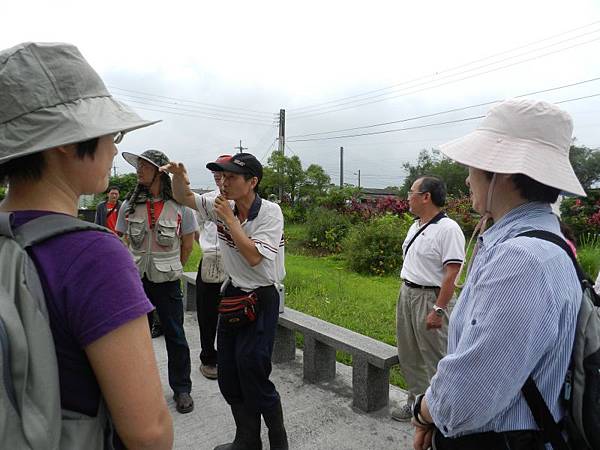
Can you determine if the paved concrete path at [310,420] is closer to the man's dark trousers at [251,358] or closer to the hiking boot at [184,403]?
the hiking boot at [184,403]

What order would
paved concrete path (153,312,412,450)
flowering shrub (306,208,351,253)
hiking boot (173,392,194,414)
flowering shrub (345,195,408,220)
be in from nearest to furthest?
paved concrete path (153,312,412,450), hiking boot (173,392,194,414), flowering shrub (306,208,351,253), flowering shrub (345,195,408,220)

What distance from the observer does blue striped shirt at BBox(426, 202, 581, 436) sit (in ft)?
4.02

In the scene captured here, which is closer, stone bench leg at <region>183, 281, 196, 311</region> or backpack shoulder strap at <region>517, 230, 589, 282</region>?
backpack shoulder strap at <region>517, 230, 589, 282</region>

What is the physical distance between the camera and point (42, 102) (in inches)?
37.6

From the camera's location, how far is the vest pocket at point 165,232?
3.36 metres

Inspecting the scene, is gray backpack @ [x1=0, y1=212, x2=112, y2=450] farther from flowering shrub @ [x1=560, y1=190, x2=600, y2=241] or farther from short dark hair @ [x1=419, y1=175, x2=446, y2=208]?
flowering shrub @ [x1=560, y1=190, x2=600, y2=241]

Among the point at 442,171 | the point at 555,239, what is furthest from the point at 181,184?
the point at 442,171

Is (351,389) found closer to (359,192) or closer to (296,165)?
(359,192)

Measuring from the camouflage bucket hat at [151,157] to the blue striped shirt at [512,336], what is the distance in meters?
2.57

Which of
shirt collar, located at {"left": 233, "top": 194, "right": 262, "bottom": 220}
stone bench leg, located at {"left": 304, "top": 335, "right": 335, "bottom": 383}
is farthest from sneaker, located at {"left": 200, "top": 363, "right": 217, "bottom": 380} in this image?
shirt collar, located at {"left": 233, "top": 194, "right": 262, "bottom": 220}

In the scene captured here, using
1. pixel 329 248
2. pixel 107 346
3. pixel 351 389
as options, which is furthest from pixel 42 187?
pixel 329 248

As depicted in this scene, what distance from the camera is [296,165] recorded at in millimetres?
19438

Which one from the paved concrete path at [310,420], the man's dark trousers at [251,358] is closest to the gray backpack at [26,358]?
the man's dark trousers at [251,358]

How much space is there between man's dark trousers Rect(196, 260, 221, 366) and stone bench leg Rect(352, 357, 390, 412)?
133 cm
